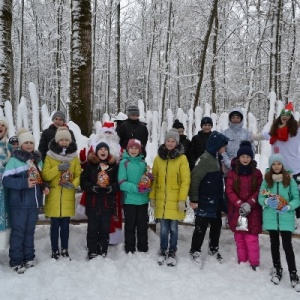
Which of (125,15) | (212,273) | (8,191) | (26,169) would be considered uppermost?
(125,15)

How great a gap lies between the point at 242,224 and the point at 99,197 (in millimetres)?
1918

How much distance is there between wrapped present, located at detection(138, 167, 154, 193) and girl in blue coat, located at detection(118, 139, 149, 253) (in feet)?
0.13

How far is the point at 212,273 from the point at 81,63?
4186mm

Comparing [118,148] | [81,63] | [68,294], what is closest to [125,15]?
[81,63]

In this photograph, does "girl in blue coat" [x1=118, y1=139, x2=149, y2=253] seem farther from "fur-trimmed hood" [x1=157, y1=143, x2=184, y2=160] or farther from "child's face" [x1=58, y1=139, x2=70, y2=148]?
"child's face" [x1=58, y1=139, x2=70, y2=148]

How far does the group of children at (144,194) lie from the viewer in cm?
442

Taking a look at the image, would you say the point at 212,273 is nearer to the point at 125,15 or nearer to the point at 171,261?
the point at 171,261

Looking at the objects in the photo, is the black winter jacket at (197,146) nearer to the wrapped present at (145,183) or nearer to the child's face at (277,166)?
the wrapped present at (145,183)

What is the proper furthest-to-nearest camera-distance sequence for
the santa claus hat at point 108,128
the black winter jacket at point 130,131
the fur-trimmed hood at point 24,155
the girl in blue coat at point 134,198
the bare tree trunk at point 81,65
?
1. the bare tree trunk at point 81,65
2. the black winter jacket at point 130,131
3. the santa claus hat at point 108,128
4. the girl in blue coat at point 134,198
5. the fur-trimmed hood at point 24,155

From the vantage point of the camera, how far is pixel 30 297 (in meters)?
3.71

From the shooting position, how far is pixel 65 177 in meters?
4.66

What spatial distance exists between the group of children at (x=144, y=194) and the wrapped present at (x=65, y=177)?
0.04 feet

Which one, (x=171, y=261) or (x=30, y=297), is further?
(x=171, y=261)

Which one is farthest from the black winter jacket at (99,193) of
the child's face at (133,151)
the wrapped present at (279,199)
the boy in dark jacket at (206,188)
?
the wrapped present at (279,199)
